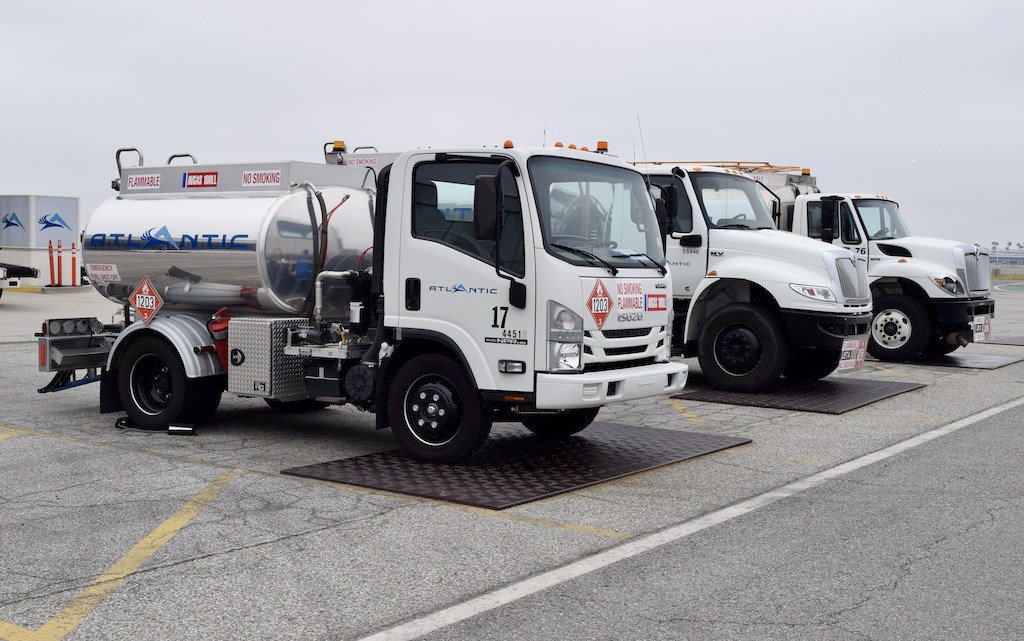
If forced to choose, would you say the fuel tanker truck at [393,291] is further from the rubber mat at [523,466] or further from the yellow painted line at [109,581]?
the yellow painted line at [109,581]

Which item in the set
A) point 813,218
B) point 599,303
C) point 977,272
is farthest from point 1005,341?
point 599,303

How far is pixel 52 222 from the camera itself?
103ft

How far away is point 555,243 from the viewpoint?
7.47 metres

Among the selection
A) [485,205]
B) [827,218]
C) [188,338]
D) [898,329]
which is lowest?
[898,329]

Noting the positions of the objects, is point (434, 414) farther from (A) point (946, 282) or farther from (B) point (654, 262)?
(A) point (946, 282)

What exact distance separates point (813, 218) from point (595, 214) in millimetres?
8699

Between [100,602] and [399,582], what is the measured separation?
4.64 feet

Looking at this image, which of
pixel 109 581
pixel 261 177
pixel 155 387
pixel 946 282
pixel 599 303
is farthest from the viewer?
pixel 946 282

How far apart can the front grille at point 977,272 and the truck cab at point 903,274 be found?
0.6 inches

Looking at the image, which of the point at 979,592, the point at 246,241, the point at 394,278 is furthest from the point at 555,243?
the point at 979,592

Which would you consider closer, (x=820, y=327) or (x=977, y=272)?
(x=820, y=327)

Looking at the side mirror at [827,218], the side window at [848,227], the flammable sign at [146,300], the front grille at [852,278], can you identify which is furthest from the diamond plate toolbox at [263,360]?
the side window at [848,227]

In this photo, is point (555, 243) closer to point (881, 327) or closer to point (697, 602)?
point (697, 602)

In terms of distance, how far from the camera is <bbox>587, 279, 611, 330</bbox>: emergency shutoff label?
293 inches
